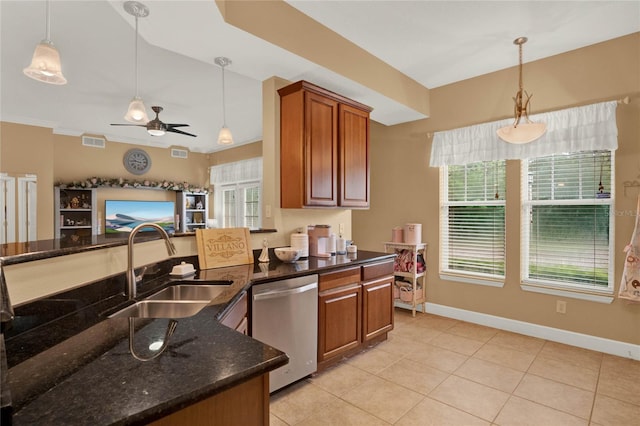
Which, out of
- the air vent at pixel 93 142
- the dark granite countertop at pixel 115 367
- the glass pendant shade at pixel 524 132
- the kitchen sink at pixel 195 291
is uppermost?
the air vent at pixel 93 142

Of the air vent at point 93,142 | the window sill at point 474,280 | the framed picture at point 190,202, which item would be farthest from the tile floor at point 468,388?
the air vent at point 93,142

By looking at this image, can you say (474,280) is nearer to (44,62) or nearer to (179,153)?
(44,62)

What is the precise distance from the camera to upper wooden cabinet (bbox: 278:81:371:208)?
287 cm

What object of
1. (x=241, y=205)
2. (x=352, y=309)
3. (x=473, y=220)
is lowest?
(x=352, y=309)

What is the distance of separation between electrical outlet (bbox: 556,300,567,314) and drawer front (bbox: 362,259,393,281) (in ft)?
5.67

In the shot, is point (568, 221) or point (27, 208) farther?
point (27, 208)

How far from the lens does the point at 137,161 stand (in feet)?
22.1

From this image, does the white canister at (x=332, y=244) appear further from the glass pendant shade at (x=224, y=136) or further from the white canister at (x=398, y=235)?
the glass pendant shade at (x=224, y=136)

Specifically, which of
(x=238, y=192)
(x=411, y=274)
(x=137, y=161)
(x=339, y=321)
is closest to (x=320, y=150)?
(x=339, y=321)

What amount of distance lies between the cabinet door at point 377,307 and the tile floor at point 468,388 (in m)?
0.21

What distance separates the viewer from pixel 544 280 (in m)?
3.42

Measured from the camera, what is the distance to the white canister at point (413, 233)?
4.06 m

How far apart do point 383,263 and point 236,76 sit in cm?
264

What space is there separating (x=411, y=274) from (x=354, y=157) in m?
1.68
